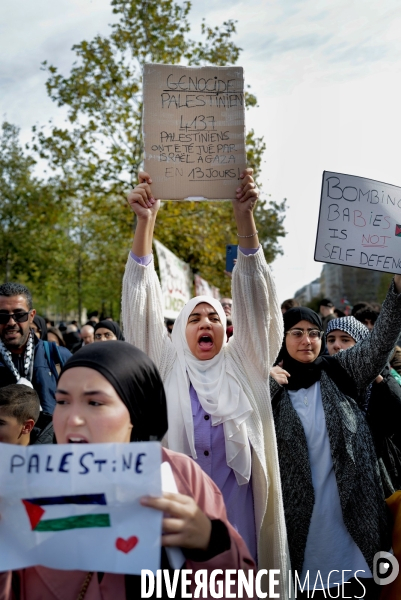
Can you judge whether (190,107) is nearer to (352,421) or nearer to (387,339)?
(387,339)

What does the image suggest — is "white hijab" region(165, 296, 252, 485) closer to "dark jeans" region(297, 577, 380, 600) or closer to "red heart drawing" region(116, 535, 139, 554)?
"dark jeans" region(297, 577, 380, 600)

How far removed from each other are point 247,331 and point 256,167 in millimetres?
11759

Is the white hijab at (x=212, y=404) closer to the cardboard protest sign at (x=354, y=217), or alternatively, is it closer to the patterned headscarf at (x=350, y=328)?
the cardboard protest sign at (x=354, y=217)

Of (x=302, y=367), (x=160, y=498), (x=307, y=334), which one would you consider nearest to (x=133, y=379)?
(x=160, y=498)

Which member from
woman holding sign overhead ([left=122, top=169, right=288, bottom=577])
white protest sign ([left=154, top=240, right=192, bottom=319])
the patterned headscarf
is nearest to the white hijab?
woman holding sign overhead ([left=122, top=169, right=288, bottom=577])

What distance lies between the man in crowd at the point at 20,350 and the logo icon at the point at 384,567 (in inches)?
81.1

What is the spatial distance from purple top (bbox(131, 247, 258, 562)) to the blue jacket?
1167mm

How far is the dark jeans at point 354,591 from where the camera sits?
10.4 ft

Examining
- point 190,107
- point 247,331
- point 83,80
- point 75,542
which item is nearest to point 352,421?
point 247,331

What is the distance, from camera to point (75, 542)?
1.42 m

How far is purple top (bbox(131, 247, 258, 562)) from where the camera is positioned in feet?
9.33

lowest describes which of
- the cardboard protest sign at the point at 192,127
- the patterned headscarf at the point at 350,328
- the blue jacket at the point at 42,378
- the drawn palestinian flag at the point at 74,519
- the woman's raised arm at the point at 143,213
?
the drawn palestinian flag at the point at 74,519

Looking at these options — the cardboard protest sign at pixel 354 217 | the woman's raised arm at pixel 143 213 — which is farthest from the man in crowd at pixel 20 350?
the cardboard protest sign at pixel 354 217

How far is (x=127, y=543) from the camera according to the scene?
1.42 m
